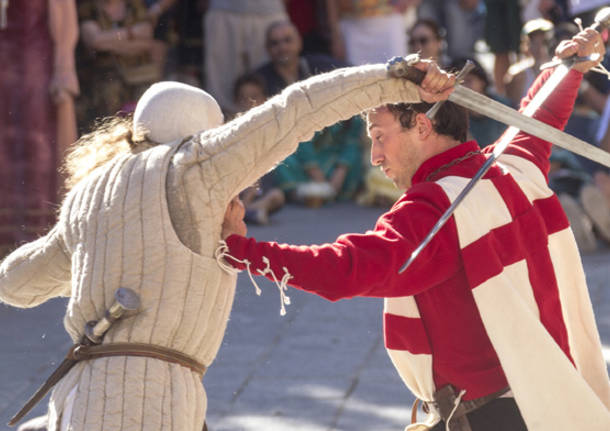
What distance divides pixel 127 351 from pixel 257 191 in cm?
460

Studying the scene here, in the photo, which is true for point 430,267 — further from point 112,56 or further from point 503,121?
point 112,56

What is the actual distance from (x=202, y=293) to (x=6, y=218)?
143 inches

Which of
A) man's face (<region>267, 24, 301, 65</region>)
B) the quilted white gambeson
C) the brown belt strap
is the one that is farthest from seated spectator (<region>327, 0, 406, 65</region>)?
the brown belt strap

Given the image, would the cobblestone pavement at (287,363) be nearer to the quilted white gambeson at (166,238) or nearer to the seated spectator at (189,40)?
the quilted white gambeson at (166,238)

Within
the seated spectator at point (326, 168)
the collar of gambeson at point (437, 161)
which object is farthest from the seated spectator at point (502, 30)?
the collar of gambeson at point (437, 161)

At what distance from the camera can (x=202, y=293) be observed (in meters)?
2.26

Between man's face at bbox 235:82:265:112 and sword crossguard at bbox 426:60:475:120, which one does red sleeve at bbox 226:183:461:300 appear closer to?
sword crossguard at bbox 426:60:475:120

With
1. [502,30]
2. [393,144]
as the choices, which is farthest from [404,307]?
[502,30]

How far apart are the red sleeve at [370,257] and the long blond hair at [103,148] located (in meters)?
0.33

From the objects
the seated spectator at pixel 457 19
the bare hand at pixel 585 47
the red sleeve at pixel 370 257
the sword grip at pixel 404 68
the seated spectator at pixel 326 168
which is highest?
the sword grip at pixel 404 68

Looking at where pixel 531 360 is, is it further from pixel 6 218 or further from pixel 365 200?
pixel 365 200

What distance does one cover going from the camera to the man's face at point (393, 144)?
258cm

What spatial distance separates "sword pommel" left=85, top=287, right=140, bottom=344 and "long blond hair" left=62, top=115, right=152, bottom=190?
324 mm

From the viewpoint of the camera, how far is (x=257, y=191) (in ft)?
22.3
